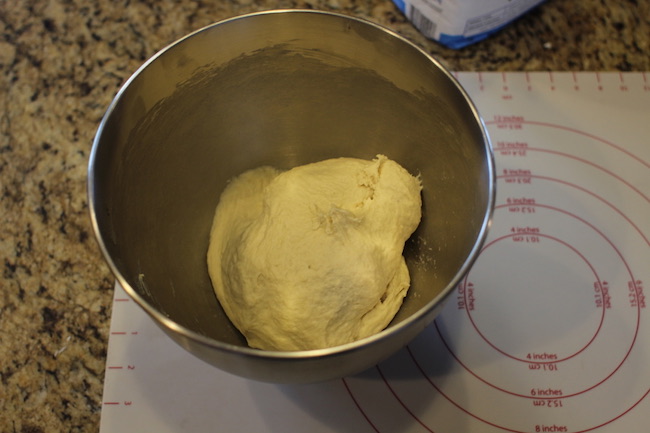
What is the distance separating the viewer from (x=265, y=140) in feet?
2.98

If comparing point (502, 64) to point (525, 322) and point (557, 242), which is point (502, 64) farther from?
point (525, 322)

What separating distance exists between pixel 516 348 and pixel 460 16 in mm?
595

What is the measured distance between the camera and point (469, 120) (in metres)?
0.66

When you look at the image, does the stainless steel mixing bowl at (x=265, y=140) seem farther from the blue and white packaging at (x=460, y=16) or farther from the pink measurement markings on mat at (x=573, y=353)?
the blue and white packaging at (x=460, y=16)

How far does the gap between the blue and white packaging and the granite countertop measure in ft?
0.08

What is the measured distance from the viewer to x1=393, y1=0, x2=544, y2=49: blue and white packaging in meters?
0.97

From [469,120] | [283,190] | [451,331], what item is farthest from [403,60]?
[451,331]

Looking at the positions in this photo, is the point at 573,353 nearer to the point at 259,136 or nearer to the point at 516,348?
the point at 516,348

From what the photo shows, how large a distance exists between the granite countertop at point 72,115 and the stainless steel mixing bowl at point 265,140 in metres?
0.18

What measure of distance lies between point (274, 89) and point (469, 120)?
1.08 feet

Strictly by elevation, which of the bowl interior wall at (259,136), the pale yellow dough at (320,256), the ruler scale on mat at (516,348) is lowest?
the ruler scale on mat at (516,348)

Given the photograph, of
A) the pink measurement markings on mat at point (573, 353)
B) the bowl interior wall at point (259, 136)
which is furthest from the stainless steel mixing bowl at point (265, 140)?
the pink measurement markings on mat at point (573, 353)

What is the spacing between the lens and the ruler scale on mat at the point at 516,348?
75 centimetres

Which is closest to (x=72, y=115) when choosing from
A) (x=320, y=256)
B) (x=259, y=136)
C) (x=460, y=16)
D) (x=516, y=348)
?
(x=259, y=136)
